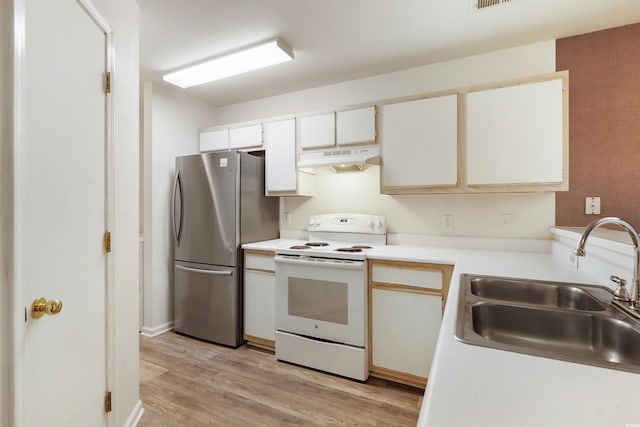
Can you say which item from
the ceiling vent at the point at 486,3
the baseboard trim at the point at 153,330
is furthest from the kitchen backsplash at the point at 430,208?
the baseboard trim at the point at 153,330

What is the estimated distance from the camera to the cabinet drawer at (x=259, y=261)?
2.70 m

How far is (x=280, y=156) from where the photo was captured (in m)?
2.98

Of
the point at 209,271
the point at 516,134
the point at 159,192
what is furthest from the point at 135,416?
the point at 516,134

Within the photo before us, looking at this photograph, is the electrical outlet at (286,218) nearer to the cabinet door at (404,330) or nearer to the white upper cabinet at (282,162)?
the white upper cabinet at (282,162)

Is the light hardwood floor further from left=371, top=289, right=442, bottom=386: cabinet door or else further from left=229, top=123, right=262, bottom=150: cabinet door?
left=229, top=123, right=262, bottom=150: cabinet door

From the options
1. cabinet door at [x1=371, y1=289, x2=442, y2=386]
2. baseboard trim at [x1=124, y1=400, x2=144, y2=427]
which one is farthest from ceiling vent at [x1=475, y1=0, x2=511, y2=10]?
baseboard trim at [x1=124, y1=400, x2=144, y2=427]

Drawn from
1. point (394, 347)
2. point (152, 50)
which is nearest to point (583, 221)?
point (394, 347)

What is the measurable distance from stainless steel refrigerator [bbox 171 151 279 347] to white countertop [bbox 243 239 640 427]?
7.54 ft

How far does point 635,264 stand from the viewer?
3.24ft

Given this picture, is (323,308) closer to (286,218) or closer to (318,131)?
(286,218)

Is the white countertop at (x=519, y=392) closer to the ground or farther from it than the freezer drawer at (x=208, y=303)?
farther from it

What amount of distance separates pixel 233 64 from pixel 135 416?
2.63m

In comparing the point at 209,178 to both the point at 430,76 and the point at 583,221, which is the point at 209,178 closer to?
the point at 430,76

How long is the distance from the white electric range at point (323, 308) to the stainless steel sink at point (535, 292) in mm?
950
